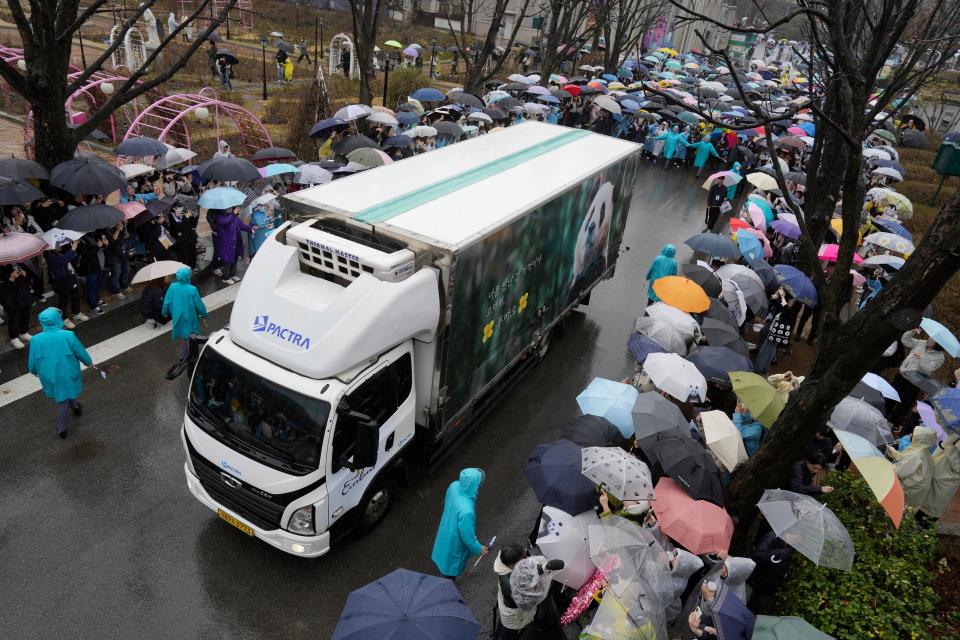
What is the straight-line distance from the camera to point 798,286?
10.2 metres

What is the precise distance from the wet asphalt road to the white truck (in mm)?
595

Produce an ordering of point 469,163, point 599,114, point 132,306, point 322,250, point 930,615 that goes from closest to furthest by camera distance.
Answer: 1. point 930,615
2. point 322,250
3. point 469,163
4. point 132,306
5. point 599,114

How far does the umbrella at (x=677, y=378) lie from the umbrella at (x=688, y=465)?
A: 1052mm

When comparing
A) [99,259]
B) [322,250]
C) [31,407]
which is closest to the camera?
[322,250]

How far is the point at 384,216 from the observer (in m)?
6.98

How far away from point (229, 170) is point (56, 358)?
17.9ft

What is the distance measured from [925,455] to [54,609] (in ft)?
30.7

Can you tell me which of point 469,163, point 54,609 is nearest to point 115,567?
point 54,609

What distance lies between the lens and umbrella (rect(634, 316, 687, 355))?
8914 millimetres

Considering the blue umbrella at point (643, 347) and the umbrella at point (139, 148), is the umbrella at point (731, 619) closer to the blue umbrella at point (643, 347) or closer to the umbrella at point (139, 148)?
the blue umbrella at point (643, 347)

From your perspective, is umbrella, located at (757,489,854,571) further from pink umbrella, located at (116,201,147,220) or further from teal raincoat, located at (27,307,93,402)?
pink umbrella, located at (116,201,147,220)

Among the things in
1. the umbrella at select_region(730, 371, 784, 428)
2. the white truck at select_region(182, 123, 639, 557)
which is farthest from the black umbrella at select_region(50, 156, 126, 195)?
the umbrella at select_region(730, 371, 784, 428)

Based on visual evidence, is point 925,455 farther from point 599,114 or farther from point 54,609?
point 599,114

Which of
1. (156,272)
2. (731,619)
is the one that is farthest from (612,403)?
(156,272)
